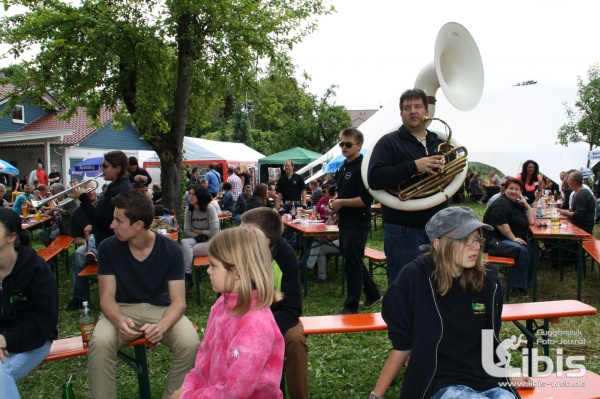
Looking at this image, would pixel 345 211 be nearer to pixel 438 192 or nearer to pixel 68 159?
pixel 438 192

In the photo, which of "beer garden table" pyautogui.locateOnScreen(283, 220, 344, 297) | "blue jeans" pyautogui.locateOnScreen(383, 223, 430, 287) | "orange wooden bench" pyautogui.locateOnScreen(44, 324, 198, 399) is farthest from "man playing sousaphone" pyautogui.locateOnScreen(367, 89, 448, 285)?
"beer garden table" pyautogui.locateOnScreen(283, 220, 344, 297)

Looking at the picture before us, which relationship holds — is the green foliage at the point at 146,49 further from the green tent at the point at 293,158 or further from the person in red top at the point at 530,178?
the green tent at the point at 293,158

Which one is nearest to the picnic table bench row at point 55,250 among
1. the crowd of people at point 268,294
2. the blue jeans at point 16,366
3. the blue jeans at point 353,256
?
the crowd of people at point 268,294

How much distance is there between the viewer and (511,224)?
6117mm

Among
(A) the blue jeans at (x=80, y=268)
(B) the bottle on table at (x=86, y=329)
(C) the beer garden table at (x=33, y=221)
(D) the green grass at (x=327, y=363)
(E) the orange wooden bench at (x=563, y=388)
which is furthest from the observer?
(C) the beer garden table at (x=33, y=221)

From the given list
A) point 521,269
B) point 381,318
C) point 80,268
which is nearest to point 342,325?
point 381,318

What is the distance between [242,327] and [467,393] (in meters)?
0.98

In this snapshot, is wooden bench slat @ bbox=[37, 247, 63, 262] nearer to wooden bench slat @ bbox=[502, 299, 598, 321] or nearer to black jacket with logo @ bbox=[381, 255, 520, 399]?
black jacket with logo @ bbox=[381, 255, 520, 399]

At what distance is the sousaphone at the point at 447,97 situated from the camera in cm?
336

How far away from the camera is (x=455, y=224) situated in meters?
2.21

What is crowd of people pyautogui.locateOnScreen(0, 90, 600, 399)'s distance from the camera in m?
2.06

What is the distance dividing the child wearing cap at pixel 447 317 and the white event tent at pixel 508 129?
15.5 m

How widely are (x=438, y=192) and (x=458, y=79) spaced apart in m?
1.24

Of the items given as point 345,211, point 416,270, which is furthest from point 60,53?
point 416,270
